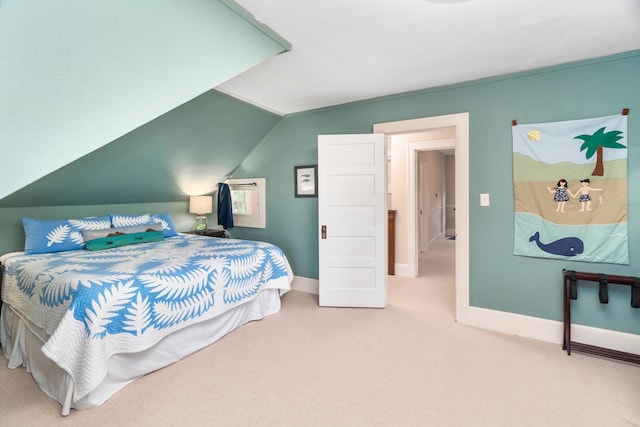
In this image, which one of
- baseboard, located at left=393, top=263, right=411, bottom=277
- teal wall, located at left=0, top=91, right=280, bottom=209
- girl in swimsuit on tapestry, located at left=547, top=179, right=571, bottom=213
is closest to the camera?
girl in swimsuit on tapestry, located at left=547, top=179, right=571, bottom=213

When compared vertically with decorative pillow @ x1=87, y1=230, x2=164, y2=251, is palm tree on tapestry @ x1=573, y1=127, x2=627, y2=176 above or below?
above

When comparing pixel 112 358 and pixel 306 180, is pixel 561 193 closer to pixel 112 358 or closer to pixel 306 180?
pixel 306 180

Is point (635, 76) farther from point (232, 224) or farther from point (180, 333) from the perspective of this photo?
point (232, 224)

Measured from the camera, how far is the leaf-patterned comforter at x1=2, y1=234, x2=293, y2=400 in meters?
1.84

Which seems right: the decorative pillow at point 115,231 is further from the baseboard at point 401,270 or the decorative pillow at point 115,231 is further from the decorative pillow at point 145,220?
the baseboard at point 401,270

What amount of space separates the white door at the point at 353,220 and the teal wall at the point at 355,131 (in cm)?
43

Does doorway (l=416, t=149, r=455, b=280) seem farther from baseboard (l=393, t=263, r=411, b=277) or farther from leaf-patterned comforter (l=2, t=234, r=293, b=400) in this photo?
leaf-patterned comforter (l=2, t=234, r=293, b=400)

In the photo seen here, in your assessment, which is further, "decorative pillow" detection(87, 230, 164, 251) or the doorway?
the doorway

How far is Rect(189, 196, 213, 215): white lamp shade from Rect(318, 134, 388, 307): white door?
2.00 metres

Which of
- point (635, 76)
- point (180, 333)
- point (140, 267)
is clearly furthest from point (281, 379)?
point (635, 76)

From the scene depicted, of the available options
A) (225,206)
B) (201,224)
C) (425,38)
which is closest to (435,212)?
(225,206)

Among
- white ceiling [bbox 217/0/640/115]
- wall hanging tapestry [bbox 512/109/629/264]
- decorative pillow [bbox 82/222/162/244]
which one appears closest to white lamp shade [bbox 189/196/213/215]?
decorative pillow [bbox 82/222/162/244]

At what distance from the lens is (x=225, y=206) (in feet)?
15.5

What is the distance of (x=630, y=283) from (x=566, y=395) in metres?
1.06
